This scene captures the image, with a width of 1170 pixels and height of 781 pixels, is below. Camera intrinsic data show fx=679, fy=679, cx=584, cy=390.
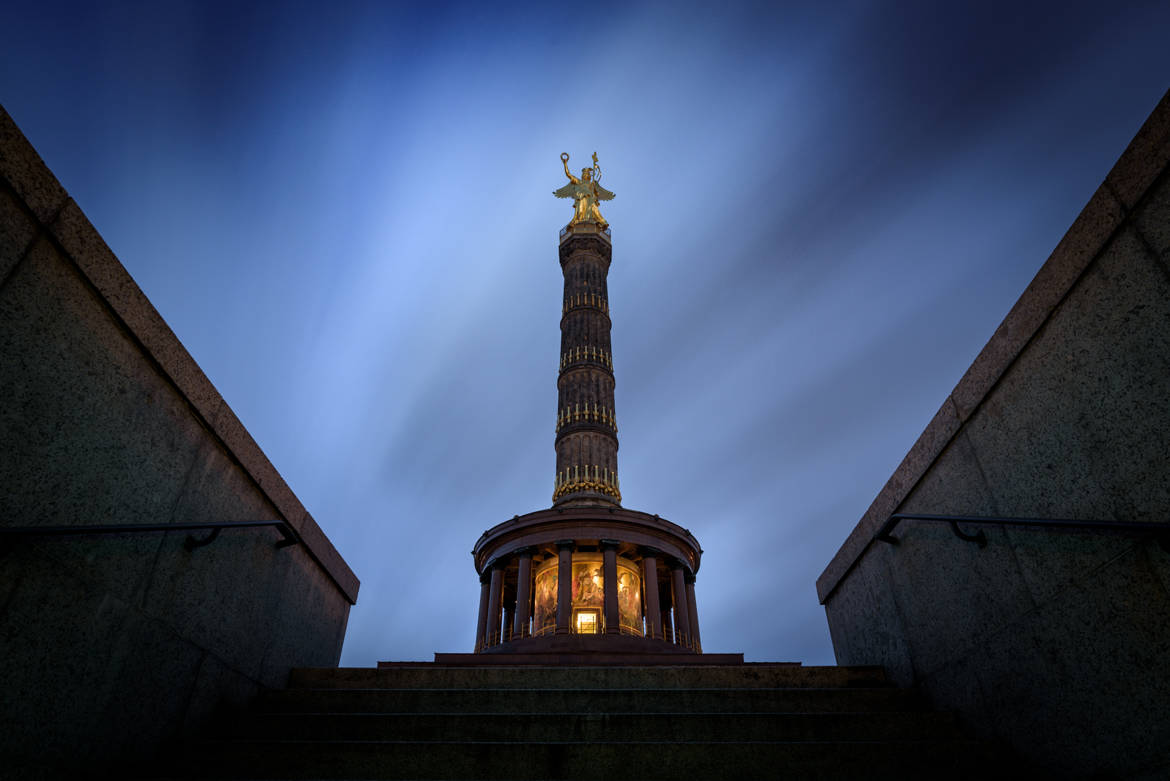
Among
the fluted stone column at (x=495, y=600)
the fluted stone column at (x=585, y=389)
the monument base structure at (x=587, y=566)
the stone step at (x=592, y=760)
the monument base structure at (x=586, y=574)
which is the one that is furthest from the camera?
the fluted stone column at (x=585, y=389)

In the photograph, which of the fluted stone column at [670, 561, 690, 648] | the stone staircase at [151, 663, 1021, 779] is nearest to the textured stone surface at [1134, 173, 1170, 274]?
the stone staircase at [151, 663, 1021, 779]

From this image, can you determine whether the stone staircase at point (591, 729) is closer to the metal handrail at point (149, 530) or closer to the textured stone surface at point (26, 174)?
the metal handrail at point (149, 530)

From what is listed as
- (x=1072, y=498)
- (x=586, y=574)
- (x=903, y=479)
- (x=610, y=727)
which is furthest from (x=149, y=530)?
(x=586, y=574)

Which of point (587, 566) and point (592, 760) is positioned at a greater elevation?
point (587, 566)

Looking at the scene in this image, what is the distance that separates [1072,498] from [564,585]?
15145mm

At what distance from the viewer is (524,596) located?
18.6m

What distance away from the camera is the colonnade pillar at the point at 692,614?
19.0 meters

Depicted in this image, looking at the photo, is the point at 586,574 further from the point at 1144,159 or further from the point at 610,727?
the point at 1144,159

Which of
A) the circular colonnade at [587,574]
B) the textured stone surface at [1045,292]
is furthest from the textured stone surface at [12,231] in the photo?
the circular colonnade at [587,574]

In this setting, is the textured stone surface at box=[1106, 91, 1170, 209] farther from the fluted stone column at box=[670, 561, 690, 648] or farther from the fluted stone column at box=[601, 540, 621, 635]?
the fluted stone column at box=[670, 561, 690, 648]

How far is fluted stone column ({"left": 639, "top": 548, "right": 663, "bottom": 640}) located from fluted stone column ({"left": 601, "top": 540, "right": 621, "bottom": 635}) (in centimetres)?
87

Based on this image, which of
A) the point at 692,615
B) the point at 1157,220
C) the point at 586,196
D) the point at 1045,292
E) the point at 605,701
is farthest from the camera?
the point at 586,196

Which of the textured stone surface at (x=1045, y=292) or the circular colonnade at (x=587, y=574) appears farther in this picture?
the circular colonnade at (x=587, y=574)

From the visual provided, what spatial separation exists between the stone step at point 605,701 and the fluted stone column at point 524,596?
43.4 ft
